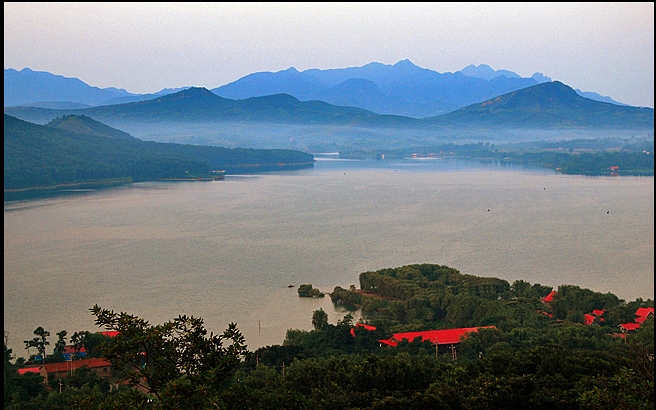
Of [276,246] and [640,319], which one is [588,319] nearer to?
[640,319]

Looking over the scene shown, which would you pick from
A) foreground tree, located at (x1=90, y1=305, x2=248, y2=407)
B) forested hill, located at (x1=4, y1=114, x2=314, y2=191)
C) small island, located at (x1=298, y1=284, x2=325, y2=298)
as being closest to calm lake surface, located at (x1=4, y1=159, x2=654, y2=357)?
small island, located at (x1=298, y1=284, x2=325, y2=298)

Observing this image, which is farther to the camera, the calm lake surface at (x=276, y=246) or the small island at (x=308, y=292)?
the small island at (x=308, y=292)

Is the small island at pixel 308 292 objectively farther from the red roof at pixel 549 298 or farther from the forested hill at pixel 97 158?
the forested hill at pixel 97 158

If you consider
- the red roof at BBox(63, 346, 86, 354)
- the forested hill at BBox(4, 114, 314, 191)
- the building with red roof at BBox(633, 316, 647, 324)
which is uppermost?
the forested hill at BBox(4, 114, 314, 191)

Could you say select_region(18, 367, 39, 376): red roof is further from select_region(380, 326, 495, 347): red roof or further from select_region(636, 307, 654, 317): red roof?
select_region(636, 307, 654, 317): red roof

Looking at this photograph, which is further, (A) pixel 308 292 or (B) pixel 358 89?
(B) pixel 358 89

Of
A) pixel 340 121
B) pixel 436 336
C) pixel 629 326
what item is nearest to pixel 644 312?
pixel 629 326

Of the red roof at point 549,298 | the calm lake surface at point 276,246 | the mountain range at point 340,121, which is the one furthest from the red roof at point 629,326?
the mountain range at point 340,121
